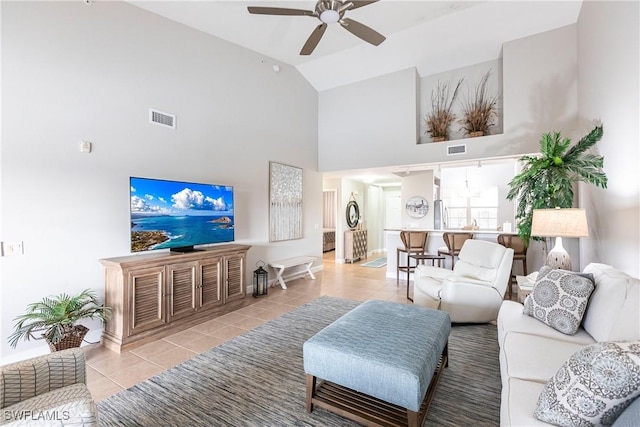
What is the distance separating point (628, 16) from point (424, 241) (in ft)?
11.7

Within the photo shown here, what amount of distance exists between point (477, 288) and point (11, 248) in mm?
4671

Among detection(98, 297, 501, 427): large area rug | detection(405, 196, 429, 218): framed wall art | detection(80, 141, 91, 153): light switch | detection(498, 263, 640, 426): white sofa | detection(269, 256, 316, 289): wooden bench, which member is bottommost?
detection(98, 297, 501, 427): large area rug

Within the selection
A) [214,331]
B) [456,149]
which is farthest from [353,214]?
[214,331]

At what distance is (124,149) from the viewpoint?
3.26 m

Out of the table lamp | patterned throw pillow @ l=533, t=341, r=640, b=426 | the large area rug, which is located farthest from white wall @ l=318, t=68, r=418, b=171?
patterned throw pillow @ l=533, t=341, r=640, b=426

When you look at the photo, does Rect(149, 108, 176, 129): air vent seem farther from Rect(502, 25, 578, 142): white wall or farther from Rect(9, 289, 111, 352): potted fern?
Rect(502, 25, 578, 142): white wall

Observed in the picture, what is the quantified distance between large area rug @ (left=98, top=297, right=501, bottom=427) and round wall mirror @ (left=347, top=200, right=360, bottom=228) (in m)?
5.44

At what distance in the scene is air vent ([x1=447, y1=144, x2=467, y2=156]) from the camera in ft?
15.8

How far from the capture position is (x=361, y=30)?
3199mm

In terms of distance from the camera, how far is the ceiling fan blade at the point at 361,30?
10.1 feet

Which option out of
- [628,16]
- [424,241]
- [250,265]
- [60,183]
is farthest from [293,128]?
[628,16]

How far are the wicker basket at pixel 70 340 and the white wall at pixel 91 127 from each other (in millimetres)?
411

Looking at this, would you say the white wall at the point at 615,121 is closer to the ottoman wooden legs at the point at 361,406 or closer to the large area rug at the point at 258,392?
the large area rug at the point at 258,392

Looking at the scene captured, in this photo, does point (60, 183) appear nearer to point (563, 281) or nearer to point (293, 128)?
point (293, 128)
